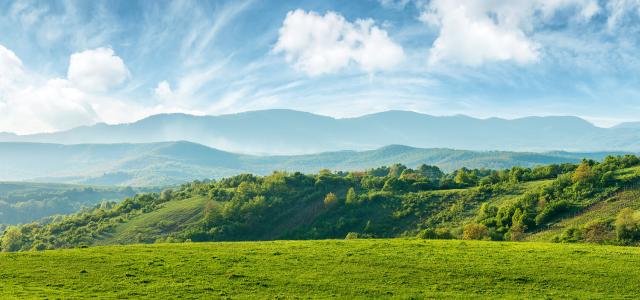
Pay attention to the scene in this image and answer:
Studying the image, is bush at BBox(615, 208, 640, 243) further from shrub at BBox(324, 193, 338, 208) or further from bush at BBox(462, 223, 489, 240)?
shrub at BBox(324, 193, 338, 208)

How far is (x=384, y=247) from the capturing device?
38.5m

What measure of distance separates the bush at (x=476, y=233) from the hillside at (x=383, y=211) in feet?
0.60

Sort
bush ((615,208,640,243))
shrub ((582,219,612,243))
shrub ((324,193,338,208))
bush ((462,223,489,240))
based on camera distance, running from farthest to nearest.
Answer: shrub ((324,193,338,208)) < bush ((462,223,489,240)) < shrub ((582,219,612,243)) < bush ((615,208,640,243))

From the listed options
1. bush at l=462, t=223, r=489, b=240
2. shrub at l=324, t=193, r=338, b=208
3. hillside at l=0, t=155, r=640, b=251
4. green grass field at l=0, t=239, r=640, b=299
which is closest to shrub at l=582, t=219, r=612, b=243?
→ hillside at l=0, t=155, r=640, b=251

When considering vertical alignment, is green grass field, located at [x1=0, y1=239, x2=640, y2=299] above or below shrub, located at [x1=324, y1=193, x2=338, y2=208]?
above

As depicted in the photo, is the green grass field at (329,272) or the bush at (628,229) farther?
the bush at (628,229)

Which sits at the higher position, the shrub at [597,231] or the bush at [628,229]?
the bush at [628,229]

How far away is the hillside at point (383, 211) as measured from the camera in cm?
6625

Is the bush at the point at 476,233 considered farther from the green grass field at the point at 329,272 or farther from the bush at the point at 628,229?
the green grass field at the point at 329,272

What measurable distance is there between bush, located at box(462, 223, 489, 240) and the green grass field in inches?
1056

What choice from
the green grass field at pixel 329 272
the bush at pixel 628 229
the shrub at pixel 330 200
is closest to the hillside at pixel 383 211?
the bush at pixel 628 229

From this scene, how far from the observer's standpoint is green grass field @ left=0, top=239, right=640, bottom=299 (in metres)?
26.9

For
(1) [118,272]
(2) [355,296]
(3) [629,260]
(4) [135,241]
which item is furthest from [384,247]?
(4) [135,241]

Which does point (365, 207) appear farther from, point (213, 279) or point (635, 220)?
point (213, 279)
